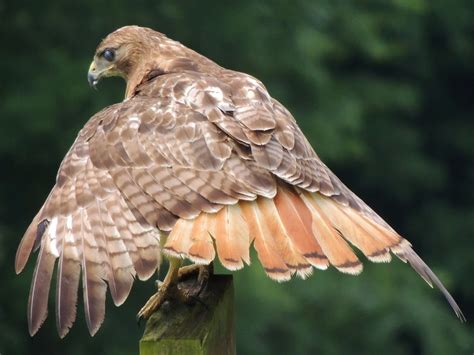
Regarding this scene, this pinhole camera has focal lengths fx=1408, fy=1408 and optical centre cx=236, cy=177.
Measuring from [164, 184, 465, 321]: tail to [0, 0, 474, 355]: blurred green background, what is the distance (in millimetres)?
6385

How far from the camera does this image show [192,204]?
4598mm

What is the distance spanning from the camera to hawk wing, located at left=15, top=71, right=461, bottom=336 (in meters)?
4.35

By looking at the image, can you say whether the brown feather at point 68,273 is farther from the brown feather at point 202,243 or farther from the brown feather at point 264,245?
the brown feather at point 264,245

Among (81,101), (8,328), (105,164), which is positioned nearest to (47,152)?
(81,101)

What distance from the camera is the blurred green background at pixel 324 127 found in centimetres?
1194

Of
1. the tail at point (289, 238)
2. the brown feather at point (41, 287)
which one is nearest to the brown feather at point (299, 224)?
the tail at point (289, 238)

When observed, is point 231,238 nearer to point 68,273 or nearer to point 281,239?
point 281,239

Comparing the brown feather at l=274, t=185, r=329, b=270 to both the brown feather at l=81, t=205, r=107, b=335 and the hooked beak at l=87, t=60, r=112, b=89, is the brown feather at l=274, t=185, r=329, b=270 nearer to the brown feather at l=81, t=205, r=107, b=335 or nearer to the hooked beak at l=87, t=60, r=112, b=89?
the brown feather at l=81, t=205, r=107, b=335

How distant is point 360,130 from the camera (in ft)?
56.1

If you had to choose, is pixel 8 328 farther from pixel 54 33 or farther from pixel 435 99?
pixel 435 99

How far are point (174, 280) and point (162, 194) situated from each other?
287 millimetres

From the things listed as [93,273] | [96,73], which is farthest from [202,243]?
[96,73]

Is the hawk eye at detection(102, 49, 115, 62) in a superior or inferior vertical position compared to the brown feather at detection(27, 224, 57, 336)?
inferior

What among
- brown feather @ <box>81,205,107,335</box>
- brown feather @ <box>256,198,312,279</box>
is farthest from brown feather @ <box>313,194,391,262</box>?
brown feather @ <box>81,205,107,335</box>
